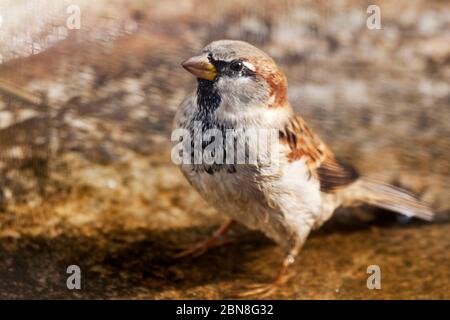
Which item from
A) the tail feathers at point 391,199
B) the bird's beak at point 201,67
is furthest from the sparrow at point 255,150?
the tail feathers at point 391,199

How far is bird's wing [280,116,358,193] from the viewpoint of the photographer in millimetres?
4352

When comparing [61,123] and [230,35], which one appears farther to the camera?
[230,35]

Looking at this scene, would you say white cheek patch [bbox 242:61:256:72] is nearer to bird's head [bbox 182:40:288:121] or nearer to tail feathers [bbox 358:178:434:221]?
bird's head [bbox 182:40:288:121]

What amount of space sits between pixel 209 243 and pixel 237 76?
3.90 ft

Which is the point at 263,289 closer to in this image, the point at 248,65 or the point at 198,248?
the point at 198,248

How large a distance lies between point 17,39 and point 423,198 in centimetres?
307

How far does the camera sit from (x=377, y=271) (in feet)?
15.4

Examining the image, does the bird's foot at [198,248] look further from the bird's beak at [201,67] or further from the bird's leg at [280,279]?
the bird's beak at [201,67]

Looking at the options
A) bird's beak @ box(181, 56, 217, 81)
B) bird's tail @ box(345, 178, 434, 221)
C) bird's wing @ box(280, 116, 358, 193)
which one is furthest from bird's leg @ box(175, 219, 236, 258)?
bird's beak @ box(181, 56, 217, 81)

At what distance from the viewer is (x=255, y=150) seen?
4.14 meters

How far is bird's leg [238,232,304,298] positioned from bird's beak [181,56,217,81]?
1060mm

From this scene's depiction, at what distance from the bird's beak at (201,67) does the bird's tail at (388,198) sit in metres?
1.40
